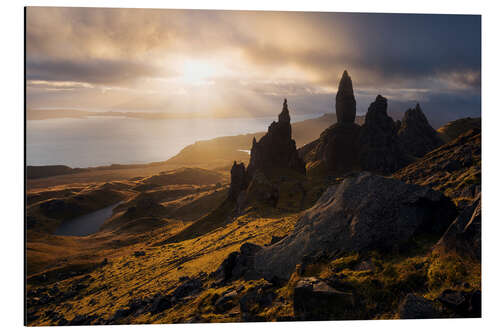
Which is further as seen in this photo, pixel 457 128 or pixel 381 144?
pixel 457 128

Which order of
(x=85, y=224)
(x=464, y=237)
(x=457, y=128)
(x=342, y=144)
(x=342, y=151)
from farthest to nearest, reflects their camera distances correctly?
(x=457, y=128)
(x=85, y=224)
(x=342, y=144)
(x=342, y=151)
(x=464, y=237)

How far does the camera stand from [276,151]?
6931 centimetres

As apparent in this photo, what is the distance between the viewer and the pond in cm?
8038

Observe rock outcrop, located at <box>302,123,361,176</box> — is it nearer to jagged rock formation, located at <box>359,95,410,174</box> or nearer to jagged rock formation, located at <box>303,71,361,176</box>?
jagged rock formation, located at <box>303,71,361,176</box>

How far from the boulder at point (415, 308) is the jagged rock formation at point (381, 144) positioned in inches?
2601

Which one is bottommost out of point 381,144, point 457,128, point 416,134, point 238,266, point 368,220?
point 238,266

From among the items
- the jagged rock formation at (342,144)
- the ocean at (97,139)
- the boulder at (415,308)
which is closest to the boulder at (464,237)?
the boulder at (415,308)

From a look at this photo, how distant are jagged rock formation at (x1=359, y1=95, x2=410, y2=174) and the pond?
7586 cm

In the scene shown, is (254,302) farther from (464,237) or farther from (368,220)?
(464,237)

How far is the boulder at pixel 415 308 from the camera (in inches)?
377

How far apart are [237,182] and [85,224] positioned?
56723mm

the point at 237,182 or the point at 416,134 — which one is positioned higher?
the point at 416,134

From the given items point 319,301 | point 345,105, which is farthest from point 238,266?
point 345,105

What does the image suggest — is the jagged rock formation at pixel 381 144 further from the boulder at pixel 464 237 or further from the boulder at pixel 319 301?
the boulder at pixel 319 301
